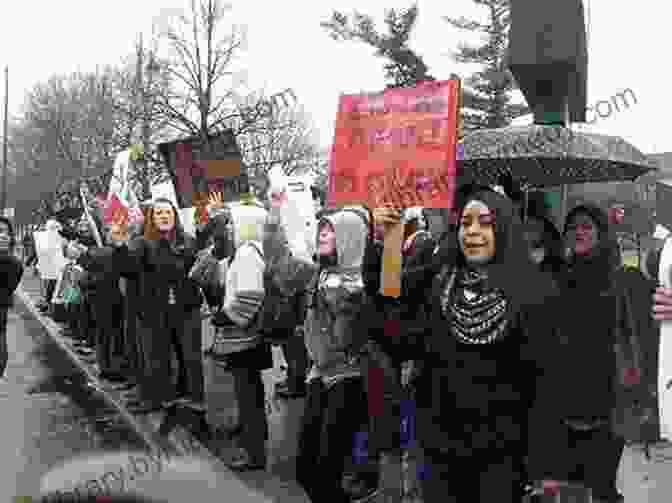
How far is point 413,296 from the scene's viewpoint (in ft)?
14.0

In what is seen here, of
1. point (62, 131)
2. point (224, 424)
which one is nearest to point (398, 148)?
point (224, 424)

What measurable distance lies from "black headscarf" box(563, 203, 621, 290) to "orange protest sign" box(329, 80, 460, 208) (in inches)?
49.1

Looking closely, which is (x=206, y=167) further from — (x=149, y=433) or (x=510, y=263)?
(x=510, y=263)

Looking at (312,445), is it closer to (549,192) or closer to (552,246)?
(552,246)

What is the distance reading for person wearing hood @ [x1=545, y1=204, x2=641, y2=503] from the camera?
15.5ft

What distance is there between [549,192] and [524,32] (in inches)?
70.8

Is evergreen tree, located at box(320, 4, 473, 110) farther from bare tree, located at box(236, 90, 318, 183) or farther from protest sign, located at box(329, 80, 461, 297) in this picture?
bare tree, located at box(236, 90, 318, 183)

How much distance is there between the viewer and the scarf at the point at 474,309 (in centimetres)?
325

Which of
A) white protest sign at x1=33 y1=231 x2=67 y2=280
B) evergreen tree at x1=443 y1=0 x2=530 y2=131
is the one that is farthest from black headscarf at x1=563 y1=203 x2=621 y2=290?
white protest sign at x1=33 y1=231 x2=67 y2=280

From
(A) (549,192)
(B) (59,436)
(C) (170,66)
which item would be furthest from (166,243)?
(C) (170,66)

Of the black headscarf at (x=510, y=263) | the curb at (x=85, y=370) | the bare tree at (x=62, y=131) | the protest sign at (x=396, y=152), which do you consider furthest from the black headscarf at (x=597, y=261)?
the bare tree at (x=62, y=131)

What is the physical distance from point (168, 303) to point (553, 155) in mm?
3344

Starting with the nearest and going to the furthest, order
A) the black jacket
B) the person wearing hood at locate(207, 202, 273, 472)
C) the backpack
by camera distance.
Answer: the backpack
the person wearing hood at locate(207, 202, 273, 472)
the black jacket

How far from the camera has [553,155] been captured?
527 cm
